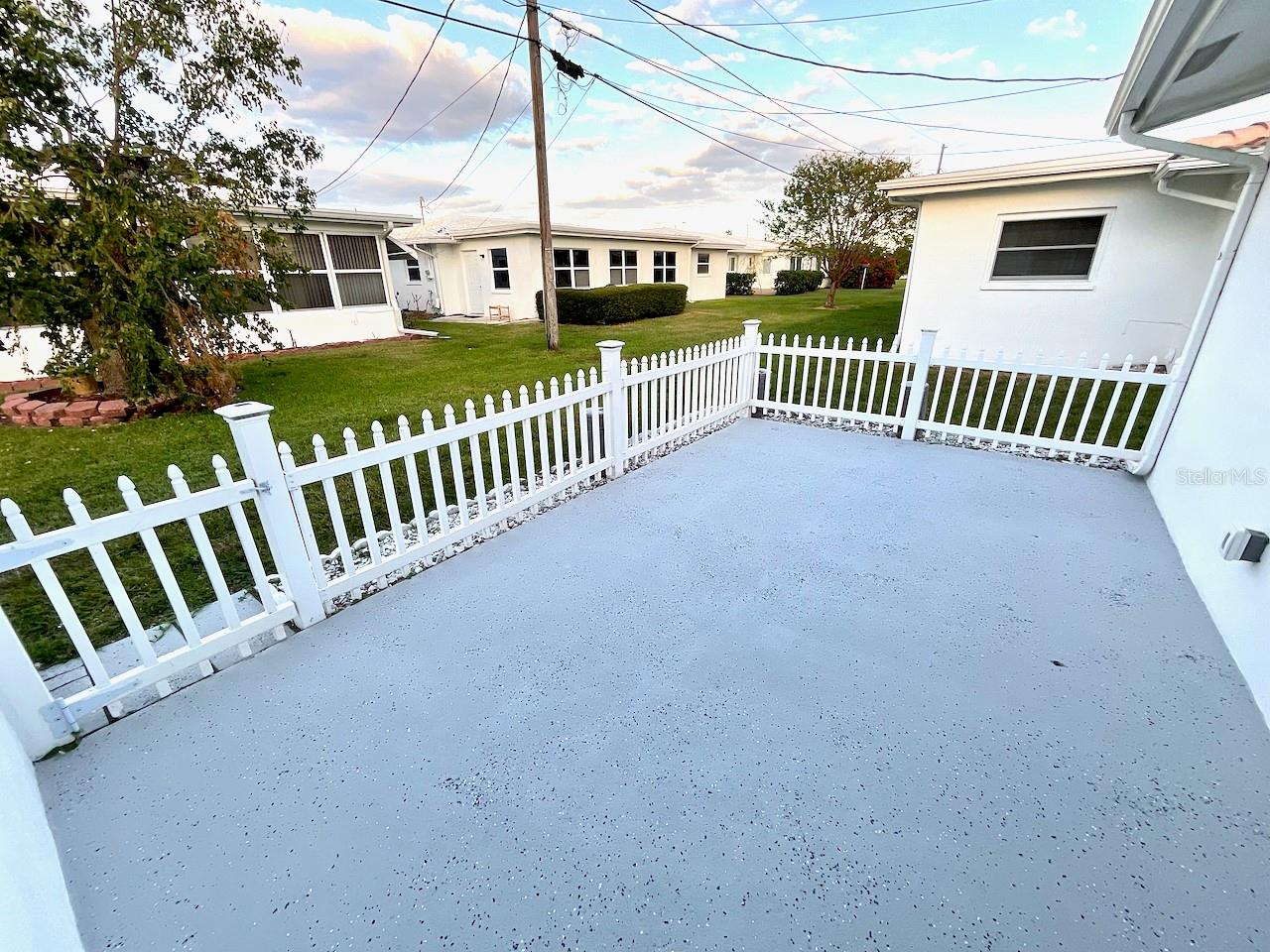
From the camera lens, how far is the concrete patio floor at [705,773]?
1.41 metres

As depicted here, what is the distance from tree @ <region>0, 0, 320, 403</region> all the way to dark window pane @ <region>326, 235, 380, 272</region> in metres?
5.60

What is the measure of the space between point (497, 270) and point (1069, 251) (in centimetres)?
1390

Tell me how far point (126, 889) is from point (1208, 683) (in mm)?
3891

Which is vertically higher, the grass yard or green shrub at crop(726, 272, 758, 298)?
green shrub at crop(726, 272, 758, 298)

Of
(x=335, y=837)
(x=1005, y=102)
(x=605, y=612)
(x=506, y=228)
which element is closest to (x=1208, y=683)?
(x=605, y=612)

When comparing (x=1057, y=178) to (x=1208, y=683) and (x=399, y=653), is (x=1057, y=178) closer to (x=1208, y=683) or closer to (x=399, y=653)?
(x=1208, y=683)

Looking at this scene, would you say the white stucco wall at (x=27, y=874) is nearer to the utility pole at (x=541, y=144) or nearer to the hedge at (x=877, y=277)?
the utility pole at (x=541, y=144)

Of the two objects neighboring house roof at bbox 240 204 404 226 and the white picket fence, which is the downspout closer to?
the white picket fence

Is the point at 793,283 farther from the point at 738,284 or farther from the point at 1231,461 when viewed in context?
the point at 1231,461

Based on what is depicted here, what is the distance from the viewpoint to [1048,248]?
7.68 m

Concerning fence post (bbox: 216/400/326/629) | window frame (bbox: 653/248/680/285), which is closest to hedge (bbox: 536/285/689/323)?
window frame (bbox: 653/248/680/285)

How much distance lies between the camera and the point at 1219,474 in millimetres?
2926

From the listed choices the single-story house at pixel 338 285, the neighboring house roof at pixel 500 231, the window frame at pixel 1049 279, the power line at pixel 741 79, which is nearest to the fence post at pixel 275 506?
the power line at pixel 741 79

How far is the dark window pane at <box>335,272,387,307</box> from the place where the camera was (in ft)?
39.7
